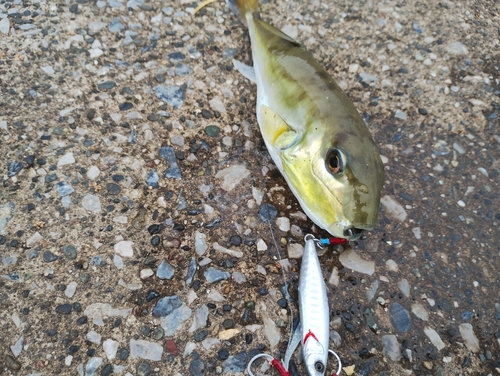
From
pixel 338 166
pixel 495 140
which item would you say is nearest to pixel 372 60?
pixel 495 140

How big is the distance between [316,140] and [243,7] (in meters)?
1.69

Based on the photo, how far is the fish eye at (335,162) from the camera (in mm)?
2629

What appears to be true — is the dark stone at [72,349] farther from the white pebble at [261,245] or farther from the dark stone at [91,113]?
the dark stone at [91,113]

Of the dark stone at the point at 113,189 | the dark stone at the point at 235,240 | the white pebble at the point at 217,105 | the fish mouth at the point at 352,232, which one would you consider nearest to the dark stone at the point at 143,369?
the dark stone at the point at 235,240

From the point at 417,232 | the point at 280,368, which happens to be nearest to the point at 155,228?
the point at 280,368

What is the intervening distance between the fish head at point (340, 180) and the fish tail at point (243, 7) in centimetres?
152

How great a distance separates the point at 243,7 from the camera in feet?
12.5

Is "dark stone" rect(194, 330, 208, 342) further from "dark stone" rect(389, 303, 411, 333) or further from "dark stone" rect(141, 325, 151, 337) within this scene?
"dark stone" rect(389, 303, 411, 333)

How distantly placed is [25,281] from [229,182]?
148cm

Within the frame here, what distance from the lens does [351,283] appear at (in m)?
2.88

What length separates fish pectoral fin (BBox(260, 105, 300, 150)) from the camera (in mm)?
A: 2969

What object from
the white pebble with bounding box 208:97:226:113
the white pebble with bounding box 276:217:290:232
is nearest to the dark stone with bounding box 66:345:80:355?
the white pebble with bounding box 276:217:290:232

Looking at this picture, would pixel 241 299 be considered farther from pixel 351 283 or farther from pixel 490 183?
pixel 490 183

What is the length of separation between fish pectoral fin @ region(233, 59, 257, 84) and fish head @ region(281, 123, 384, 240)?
3.47 ft
